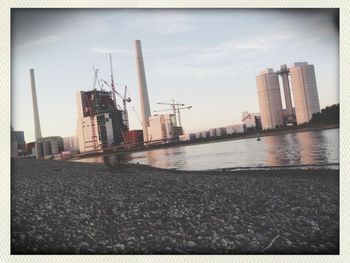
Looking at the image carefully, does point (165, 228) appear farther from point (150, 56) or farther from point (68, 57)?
point (68, 57)

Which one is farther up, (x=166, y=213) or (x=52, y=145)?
(x=52, y=145)

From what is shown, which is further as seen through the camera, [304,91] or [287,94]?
[287,94]

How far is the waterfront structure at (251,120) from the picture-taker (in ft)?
13.6

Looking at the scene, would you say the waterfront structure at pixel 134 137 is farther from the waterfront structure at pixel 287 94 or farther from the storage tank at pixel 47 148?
the waterfront structure at pixel 287 94

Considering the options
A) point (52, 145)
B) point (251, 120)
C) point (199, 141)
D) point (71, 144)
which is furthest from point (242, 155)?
point (52, 145)

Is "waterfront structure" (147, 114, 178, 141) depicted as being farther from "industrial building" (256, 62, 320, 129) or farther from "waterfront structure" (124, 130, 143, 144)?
"industrial building" (256, 62, 320, 129)

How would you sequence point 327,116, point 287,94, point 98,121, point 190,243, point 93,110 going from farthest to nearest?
point 287,94 → point 98,121 → point 93,110 → point 327,116 → point 190,243

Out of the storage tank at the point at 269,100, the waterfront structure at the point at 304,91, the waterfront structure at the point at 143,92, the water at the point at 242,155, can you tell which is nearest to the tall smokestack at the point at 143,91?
the waterfront structure at the point at 143,92

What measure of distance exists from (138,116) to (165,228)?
1460mm

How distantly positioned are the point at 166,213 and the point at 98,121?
146 centimetres

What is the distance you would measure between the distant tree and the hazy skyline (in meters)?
0.09

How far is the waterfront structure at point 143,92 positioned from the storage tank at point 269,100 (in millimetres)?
1359

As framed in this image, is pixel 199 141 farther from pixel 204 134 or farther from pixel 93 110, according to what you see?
pixel 93 110

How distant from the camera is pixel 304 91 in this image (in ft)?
13.6
